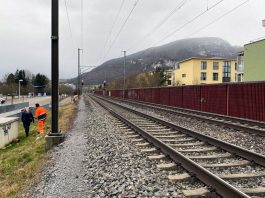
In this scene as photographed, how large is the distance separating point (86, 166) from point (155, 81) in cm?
8541

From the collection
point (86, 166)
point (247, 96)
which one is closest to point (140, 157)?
point (86, 166)

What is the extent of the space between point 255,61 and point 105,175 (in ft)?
160

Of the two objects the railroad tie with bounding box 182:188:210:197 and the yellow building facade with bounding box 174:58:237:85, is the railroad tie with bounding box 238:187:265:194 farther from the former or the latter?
the yellow building facade with bounding box 174:58:237:85

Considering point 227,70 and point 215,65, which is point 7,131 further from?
point 227,70

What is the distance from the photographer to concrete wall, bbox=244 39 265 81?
4891cm

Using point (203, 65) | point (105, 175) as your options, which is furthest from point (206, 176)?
point (203, 65)

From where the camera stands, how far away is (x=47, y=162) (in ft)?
29.3

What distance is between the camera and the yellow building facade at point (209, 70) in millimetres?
98562

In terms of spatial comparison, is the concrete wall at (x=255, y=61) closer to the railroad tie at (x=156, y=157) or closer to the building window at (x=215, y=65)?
the railroad tie at (x=156, y=157)

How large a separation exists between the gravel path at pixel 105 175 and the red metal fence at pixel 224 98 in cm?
979

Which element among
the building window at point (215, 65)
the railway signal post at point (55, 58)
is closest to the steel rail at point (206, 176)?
the railway signal post at point (55, 58)

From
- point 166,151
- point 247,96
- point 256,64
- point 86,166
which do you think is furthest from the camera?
point 256,64

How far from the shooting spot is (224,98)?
69.3 feet

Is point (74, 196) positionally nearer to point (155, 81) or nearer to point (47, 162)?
point (47, 162)
